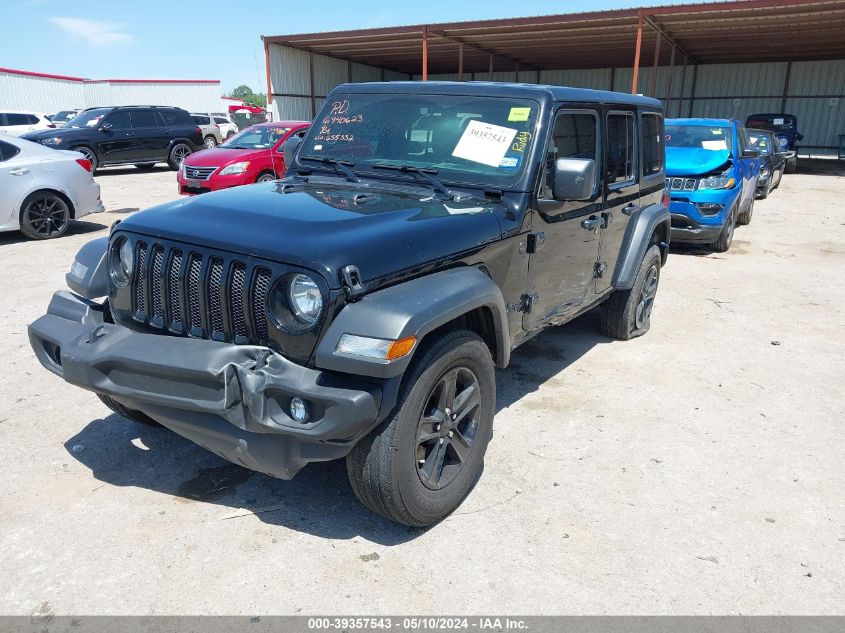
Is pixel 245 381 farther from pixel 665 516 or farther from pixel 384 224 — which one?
pixel 665 516

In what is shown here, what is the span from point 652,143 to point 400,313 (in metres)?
3.80

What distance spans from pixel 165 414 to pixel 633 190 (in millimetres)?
3815

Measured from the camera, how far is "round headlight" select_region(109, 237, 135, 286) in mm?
3082

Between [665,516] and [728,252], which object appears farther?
[728,252]

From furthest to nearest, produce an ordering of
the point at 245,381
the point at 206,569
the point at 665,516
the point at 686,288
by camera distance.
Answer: the point at 686,288 < the point at 665,516 < the point at 206,569 < the point at 245,381

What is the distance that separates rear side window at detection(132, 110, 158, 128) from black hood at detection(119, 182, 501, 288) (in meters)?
16.3

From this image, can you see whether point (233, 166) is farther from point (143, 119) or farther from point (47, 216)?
point (143, 119)

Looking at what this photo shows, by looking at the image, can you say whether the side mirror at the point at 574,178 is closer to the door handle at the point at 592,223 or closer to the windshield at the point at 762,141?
the door handle at the point at 592,223

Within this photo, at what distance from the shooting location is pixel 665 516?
124 inches

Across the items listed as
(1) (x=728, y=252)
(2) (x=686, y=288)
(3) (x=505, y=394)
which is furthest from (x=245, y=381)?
(1) (x=728, y=252)

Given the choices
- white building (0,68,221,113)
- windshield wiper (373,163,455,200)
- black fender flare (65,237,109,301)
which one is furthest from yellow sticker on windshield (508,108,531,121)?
white building (0,68,221,113)

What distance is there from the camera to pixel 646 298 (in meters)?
5.75

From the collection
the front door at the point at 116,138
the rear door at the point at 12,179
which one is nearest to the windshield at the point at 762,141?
the rear door at the point at 12,179

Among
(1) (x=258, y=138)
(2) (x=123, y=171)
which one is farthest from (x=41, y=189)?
(2) (x=123, y=171)
